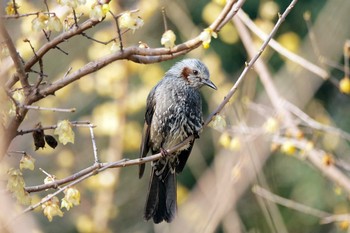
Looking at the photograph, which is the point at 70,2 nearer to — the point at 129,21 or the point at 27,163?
the point at 129,21

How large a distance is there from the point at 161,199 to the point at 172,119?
0.57 meters

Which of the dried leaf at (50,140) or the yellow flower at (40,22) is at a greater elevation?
the yellow flower at (40,22)

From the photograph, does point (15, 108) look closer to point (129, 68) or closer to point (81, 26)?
point (81, 26)

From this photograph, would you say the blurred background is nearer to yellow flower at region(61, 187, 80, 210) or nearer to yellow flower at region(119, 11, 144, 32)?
yellow flower at region(61, 187, 80, 210)

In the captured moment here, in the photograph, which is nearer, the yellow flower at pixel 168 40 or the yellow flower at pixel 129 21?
the yellow flower at pixel 129 21

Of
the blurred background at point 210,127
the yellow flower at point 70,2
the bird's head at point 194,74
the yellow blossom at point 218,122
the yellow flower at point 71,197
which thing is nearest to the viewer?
the yellow flower at point 70,2

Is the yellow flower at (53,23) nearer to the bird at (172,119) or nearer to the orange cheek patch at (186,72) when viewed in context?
the bird at (172,119)

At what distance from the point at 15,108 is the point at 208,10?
4.23 meters

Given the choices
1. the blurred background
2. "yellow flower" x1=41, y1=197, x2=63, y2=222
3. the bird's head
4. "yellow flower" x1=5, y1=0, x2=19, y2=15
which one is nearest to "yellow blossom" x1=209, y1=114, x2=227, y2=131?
the blurred background

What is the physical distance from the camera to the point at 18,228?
2678 millimetres

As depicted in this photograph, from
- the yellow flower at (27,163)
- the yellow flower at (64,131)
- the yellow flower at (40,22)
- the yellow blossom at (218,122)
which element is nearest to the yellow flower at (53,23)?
the yellow flower at (40,22)

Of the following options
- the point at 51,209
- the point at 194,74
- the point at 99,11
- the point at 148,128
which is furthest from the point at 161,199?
the point at 99,11

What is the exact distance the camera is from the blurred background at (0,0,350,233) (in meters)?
5.51

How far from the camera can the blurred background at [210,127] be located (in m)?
5.51
